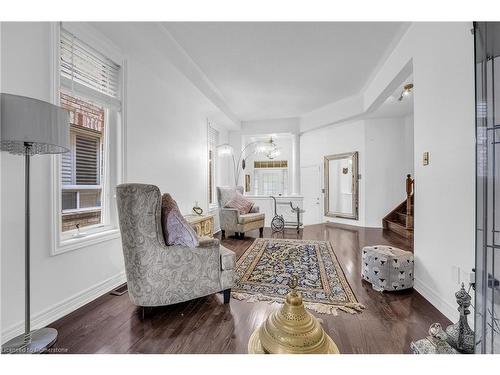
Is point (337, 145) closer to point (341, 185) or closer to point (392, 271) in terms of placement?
point (341, 185)

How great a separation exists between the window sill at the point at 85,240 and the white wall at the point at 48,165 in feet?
0.15


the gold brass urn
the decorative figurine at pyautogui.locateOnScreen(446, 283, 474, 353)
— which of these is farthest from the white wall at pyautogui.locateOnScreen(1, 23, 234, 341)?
the decorative figurine at pyautogui.locateOnScreen(446, 283, 474, 353)

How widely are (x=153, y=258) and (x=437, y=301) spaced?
2.36 metres

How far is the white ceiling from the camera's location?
→ 2445 mm

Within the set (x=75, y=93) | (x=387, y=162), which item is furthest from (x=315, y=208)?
(x=75, y=93)

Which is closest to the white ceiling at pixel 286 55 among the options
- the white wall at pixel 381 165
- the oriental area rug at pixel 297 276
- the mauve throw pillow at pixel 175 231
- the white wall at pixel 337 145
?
the white wall at pixel 337 145

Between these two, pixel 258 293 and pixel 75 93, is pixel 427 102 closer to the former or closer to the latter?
pixel 258 293

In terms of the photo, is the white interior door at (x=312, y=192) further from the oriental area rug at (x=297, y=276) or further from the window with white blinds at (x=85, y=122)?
the window with white blinds at (x=85, y=122)

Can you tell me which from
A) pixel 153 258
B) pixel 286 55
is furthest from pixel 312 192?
pixel 153 258

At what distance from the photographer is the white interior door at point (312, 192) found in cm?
620

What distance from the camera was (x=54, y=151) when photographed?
1.49 meters

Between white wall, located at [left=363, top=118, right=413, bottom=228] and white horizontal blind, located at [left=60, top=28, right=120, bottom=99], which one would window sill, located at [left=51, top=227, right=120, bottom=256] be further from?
white wall, located at [left=363, top=118, right=413, bottom=228]
